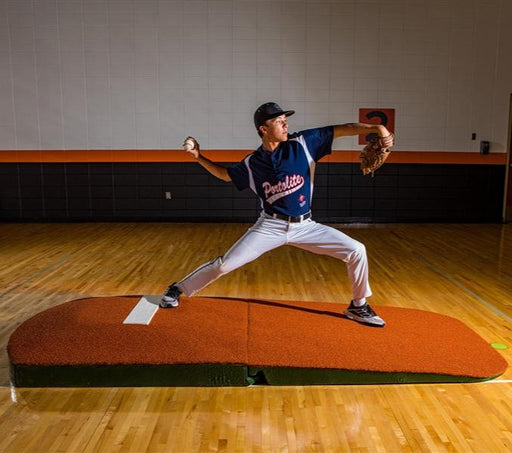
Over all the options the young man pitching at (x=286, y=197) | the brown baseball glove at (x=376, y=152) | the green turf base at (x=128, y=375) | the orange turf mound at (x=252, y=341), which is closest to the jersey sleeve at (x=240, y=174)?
the young man pitching at (x=286, y=197)

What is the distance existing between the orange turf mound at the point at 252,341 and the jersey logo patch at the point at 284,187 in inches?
36.1

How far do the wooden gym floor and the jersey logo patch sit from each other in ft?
4.40

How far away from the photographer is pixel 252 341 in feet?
11.0

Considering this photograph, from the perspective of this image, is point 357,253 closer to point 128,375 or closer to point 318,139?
point 318,139

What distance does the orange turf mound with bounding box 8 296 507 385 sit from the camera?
3.08m

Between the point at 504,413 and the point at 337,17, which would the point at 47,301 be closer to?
the point at 504,413

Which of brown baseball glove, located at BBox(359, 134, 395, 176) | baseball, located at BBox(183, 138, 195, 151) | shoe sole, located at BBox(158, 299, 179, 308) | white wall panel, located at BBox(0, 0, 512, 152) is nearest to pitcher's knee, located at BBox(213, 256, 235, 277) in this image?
shoe sole, located at BBox(158, 299, 179, 308)

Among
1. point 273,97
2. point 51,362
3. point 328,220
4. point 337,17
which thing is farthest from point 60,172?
point 51,362

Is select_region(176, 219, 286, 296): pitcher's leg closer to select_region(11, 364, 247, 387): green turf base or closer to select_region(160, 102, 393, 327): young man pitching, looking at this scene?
select_region(160, 102, 393, 327): young man pitching

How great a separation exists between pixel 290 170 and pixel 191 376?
1.52m

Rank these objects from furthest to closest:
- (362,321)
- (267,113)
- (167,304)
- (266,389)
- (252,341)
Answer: (167,304), (362,321), (267,113), (252,341), (266,389)

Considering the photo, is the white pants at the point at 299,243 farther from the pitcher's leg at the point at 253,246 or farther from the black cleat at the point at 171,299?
the black cleat at the point at 171,299

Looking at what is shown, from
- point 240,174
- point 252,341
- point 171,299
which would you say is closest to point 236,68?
point 240,174

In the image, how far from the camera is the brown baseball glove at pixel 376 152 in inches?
134
